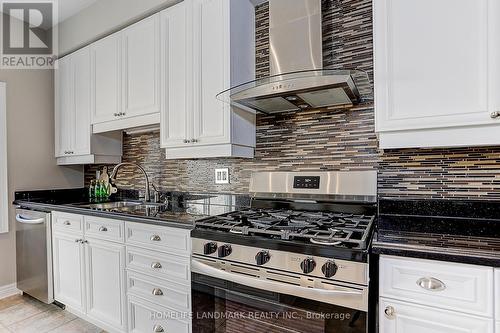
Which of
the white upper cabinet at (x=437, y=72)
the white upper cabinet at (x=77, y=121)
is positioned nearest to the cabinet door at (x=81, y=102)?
the white upper cabinet at (x=77, y=121)

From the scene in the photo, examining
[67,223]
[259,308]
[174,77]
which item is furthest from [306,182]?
[67,223]

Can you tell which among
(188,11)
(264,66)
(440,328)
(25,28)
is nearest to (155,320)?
(440,328)

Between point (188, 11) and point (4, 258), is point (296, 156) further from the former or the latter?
point (4, 258)

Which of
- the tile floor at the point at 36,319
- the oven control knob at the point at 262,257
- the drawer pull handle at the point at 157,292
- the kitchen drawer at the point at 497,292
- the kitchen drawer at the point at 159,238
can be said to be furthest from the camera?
the tile floor at the point at 36,319

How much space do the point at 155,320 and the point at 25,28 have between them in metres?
3.12

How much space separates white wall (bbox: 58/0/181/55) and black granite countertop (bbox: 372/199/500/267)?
200 cm

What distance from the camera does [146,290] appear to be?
70.7 inches

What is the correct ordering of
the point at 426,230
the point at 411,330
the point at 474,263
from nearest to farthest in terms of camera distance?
the point at 474,263 → the point at 411,330 → the point at 426,230

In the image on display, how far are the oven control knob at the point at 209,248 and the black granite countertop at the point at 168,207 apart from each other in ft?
0.50

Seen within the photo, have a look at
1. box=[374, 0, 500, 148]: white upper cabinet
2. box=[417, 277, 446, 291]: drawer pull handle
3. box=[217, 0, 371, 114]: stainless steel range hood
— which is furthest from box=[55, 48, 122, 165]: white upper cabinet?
box=[417, 277, 446, 291]: drawer pull handle

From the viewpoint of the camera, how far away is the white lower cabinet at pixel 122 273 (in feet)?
5.44

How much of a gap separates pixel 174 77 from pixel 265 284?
5.02 ft

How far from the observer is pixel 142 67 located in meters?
2.27

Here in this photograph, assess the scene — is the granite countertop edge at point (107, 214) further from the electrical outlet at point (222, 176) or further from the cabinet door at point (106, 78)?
the cabinet door at point (106, 78)
